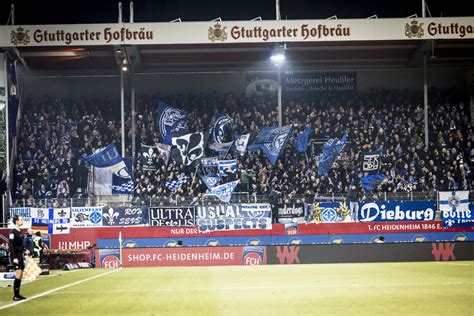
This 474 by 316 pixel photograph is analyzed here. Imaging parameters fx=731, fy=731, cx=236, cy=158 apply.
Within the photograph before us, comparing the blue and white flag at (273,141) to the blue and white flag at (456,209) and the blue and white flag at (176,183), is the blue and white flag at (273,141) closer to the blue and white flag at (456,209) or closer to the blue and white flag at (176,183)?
the blue and white flag at (176,183)

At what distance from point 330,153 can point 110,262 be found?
1488 centimetres

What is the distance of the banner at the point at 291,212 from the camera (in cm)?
3859

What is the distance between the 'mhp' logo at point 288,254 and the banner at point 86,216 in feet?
34.0

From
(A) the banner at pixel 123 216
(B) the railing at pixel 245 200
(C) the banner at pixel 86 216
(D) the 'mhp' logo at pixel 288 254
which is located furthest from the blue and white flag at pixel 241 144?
(D) the 'mhp' logo at pixel 288 254

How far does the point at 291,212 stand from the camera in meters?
38.7

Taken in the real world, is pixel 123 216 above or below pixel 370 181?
below

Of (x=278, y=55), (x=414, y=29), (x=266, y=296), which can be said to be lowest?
(x=266, y=296)

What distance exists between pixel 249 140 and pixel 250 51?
5.98 metres

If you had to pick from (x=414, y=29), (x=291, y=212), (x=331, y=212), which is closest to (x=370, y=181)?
(x=331, y=212)

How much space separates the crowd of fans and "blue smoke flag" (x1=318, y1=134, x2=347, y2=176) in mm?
336

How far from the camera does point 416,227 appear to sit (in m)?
38.5

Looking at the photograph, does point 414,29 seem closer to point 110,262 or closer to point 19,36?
point 110,262

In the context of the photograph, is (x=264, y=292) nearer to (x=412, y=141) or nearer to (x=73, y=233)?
(x=73, y=233)

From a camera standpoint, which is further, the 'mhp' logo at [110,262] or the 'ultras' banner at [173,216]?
the 'ultras' banner at [173,216]
